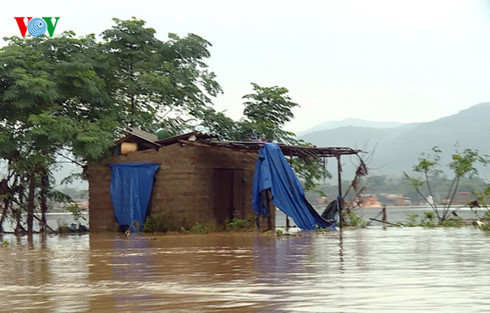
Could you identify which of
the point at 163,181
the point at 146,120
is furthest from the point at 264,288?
the point at 146,120

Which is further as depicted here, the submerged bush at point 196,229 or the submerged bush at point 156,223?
the submerged bush at point 156,223

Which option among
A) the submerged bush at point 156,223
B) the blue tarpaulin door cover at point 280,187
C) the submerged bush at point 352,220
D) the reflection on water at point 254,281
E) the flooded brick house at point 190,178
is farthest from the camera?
the submerged bush at point 352,220

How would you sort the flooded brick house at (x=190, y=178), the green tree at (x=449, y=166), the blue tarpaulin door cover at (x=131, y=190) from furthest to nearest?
1. the green tree at (x=449, y=166)
2. the blue tarpaulin door cover at (x=131, y=190)
3. the flooded brick house at (x=190, y=178)

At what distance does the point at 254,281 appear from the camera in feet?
22.7

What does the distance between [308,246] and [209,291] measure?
22.0ft

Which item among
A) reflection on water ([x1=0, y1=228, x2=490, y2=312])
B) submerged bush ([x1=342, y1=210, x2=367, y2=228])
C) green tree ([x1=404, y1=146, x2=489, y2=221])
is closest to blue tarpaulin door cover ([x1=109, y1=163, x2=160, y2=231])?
submerged bush ([x1=342, y1=210, x2=367, y2=228])

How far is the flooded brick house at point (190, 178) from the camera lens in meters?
19.2

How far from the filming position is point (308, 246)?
1277 cm

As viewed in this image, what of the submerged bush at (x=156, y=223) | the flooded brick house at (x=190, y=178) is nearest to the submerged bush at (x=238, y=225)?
the flooded brick house at (x=190, y=178)

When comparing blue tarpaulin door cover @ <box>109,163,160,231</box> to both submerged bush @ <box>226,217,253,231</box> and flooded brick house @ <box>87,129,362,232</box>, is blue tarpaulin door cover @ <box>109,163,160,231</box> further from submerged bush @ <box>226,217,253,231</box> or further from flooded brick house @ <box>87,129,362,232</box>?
submerged bush @ <box>226,217,253,231</box>

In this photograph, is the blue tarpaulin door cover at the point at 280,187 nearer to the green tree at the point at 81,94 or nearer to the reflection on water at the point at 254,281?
the green tree at the point at 81,94

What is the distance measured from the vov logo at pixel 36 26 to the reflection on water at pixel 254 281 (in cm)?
1266

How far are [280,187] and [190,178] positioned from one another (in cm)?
228

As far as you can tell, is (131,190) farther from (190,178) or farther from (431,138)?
(431,138)
